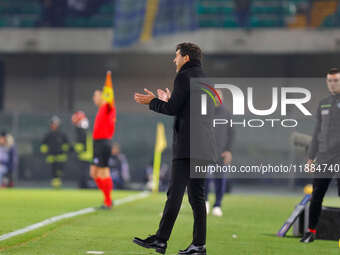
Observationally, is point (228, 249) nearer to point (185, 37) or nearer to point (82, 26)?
point (185, 37)

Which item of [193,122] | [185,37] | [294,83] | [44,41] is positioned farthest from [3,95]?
[193,122]

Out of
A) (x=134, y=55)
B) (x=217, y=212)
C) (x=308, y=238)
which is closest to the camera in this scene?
(x=308, y=238)

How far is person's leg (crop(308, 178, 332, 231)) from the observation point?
25.4 ft

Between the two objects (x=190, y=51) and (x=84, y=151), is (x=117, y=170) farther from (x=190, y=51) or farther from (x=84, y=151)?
(x=190, y=51)

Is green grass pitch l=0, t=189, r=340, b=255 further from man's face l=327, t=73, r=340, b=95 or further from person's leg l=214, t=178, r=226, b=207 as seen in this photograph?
man's face l=327, t=73, r=340, b=95

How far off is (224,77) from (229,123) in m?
17.9

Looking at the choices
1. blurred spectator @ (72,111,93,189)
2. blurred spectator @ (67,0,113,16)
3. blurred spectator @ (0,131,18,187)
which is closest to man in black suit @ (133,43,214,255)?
blurred spectator @ (72,111,93,189)

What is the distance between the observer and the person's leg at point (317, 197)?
25.4 ft

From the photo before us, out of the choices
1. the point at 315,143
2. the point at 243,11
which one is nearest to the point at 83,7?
the point at 243,11

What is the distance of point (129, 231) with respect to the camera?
877 centimetres

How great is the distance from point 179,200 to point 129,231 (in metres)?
2.50

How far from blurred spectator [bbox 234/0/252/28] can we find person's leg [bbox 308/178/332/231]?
20.3 metres

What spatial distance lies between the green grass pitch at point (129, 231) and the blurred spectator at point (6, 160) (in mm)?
7974

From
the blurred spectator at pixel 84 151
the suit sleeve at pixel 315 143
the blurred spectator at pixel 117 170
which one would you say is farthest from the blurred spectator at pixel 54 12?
the suit sleeve at pixel 315 143
